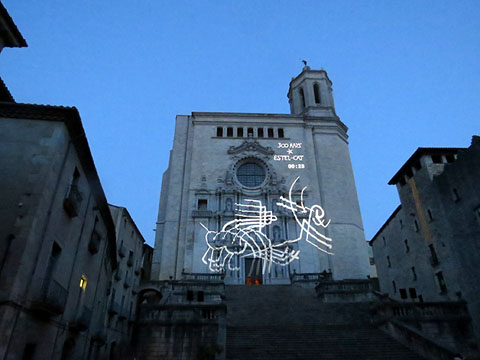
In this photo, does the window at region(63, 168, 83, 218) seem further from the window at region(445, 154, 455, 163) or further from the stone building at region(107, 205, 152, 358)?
the window at region(445, 154, 455, 163)

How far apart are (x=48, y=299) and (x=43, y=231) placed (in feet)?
6.65

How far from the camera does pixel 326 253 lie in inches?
1261

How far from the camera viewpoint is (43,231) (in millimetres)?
9758

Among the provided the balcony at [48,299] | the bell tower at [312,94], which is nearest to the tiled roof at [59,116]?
A: the balcony at [48,299]

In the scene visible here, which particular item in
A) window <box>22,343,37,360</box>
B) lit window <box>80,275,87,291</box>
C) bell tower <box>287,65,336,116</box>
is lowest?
window <box>22,343,37,360</box>

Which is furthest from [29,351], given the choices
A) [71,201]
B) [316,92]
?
[316,92]

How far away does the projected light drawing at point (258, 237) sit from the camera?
30516 mm

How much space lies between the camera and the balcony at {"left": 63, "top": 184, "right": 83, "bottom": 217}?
36.5 feet

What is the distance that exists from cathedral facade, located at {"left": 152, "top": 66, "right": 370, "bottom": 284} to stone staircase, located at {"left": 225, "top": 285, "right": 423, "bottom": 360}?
9327mm

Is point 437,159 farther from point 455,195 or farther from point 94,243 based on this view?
point 94,243

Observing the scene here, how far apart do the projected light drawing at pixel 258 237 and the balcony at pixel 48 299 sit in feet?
66.3

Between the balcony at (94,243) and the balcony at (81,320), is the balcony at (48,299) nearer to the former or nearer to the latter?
the balcony at (81,320)

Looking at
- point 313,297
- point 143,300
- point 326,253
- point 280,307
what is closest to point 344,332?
point 280,307

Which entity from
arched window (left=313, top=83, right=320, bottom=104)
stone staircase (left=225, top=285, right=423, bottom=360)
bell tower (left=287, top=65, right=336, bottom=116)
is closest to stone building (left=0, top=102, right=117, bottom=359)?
stone staircase (left=225, top=285, right=423, bottom=360)
